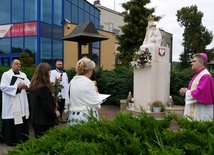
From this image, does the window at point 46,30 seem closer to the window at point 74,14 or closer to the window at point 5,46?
the window at point 5,46

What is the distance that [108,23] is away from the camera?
1470 inches

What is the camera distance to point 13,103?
17.6 ft

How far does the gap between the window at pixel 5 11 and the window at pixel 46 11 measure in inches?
130

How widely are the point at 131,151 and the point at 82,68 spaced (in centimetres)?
219

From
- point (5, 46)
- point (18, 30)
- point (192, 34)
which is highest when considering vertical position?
point (192, 34)

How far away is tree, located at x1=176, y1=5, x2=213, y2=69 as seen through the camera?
25.7m

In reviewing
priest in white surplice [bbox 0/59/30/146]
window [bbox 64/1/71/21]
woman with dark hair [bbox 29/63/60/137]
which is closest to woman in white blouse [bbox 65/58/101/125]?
woman with dark hair [bbox 29/63/60/137]

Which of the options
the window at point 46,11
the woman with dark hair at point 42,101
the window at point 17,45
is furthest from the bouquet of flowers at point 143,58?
the window at point 17,45

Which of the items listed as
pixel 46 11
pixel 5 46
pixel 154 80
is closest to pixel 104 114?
pixel 154 80

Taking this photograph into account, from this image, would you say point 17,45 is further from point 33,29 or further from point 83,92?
point 83,92

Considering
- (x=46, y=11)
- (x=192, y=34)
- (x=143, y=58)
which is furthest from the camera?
(x=192, y=34)

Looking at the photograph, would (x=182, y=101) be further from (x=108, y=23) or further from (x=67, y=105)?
(x=108, y=23)

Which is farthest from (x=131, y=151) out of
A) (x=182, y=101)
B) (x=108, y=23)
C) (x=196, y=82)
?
(x=108, y=23)

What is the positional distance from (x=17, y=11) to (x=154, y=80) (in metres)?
15.9
